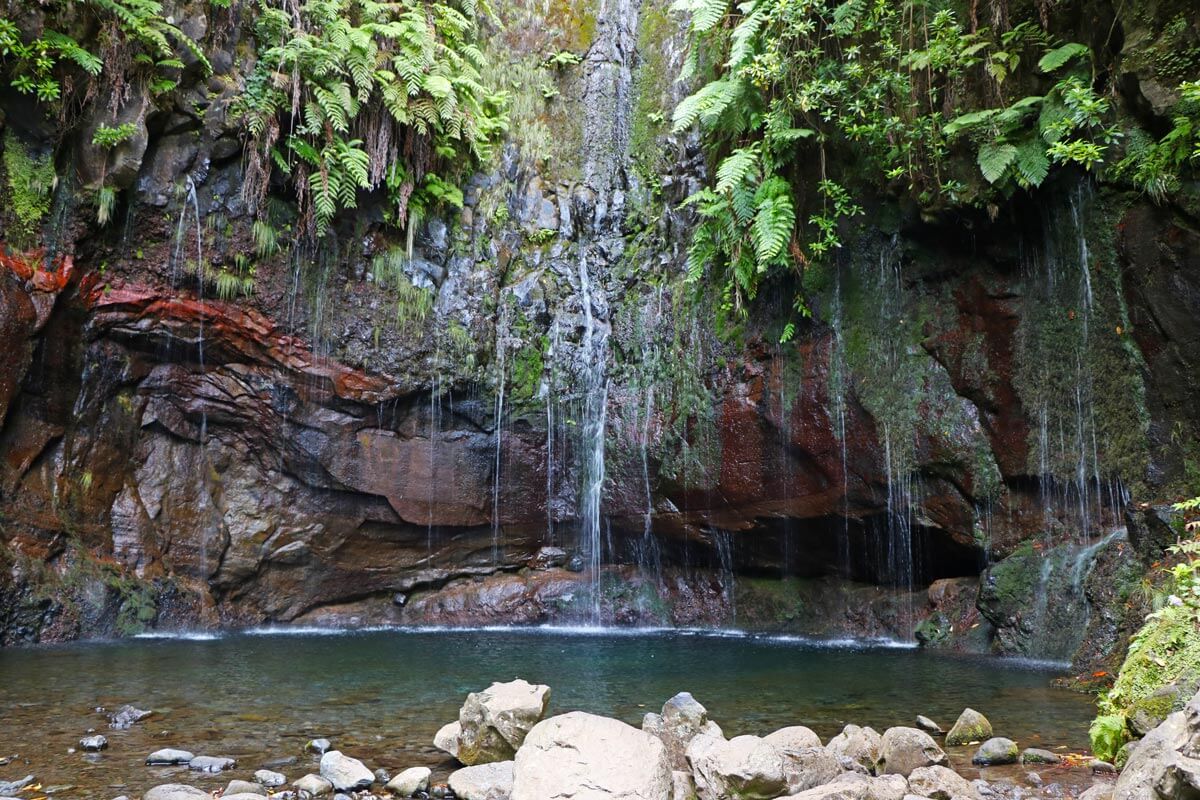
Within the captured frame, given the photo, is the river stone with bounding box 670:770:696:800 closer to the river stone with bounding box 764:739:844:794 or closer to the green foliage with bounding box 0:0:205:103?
the river stone with bounding box 764:739:844:794

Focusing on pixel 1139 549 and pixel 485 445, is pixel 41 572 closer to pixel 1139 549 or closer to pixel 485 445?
pixel 485 445

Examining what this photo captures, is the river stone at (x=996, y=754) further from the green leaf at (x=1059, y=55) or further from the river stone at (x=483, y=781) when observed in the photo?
the green leaf at (x=1059, y=55)

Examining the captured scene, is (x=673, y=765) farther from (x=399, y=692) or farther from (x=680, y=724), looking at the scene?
(x=399, y=692)

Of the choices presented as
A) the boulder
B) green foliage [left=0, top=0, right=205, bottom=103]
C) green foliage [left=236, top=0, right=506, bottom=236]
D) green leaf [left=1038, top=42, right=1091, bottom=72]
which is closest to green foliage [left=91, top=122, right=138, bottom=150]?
green foliage [left=0, top=0, right=205, bottom=103]

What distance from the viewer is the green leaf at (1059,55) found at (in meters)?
7.79

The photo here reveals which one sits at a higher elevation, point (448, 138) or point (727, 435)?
point (448, 138)

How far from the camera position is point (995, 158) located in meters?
8.10

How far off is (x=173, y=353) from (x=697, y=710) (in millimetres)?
9846

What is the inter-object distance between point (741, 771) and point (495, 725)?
156 cm

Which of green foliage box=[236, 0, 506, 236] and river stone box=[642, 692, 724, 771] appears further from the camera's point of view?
green foliage box=[236, 0, 506, 236]

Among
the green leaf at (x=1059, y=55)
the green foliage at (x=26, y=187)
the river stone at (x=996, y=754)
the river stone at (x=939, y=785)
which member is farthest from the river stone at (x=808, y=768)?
the green foliage at (x=26, y=187)

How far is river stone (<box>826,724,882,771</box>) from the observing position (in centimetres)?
479

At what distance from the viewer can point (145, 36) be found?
9.94 meters

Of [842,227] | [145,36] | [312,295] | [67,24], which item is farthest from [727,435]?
[67,24]
